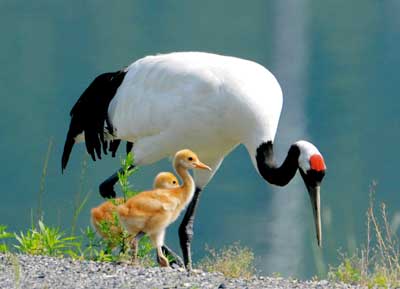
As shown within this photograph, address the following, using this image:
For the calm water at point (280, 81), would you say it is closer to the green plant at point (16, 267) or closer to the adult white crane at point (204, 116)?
the adult white crane at point (204, 116)

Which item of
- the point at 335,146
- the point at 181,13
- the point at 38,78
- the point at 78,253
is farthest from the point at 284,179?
the point at 181,13

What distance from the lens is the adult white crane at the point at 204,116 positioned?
29.6 ft

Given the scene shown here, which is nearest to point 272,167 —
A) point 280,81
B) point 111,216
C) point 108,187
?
point 108,187

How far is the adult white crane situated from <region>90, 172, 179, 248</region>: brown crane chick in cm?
113

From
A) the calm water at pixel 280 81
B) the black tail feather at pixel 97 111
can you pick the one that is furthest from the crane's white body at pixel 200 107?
the calm water at pixel 280 81

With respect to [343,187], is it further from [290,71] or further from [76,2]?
[76,2]

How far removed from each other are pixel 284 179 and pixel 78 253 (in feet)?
5.68

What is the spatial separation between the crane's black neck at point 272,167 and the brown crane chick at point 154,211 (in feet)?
4.91

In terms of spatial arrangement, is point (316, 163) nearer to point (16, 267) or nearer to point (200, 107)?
point (200, 107)

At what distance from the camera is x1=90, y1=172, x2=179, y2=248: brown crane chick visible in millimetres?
7703

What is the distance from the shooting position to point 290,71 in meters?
30.8

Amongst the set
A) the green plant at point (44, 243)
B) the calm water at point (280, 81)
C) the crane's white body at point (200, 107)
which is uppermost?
the crane's white body at point (200, 107)

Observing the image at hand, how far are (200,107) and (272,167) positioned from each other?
73 cm

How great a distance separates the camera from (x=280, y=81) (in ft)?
98.3
